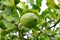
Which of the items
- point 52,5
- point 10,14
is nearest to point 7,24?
point 10,14

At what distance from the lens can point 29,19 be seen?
391 millimetres

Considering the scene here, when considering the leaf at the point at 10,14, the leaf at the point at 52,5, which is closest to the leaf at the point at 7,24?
the leaf at the point at 10,14

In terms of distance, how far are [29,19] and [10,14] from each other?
0.07 m

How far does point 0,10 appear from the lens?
18.2 inches

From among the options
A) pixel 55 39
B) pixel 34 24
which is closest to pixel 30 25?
pixel 34 24

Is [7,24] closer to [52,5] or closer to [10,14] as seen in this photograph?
[10,14]

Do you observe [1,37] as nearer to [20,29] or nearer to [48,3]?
[20,29]

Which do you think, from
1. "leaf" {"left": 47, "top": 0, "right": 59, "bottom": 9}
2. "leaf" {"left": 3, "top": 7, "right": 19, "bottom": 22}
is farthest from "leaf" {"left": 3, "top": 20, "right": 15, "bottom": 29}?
"leaf" {"left": 47, "top": 0, "right": 59, "bottom": 9}

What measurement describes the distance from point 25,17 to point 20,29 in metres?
0.06

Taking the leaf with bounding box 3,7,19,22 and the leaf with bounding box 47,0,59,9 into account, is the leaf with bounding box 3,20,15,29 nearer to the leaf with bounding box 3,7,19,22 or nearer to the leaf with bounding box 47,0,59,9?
the leaf with bounding box 3,7,19,22

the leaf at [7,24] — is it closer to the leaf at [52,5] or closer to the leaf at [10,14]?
the leaf at [10,14]

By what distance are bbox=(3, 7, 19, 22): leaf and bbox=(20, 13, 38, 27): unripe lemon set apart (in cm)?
3

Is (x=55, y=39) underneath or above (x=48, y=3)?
underneath

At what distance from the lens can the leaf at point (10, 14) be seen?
42 centimetres
